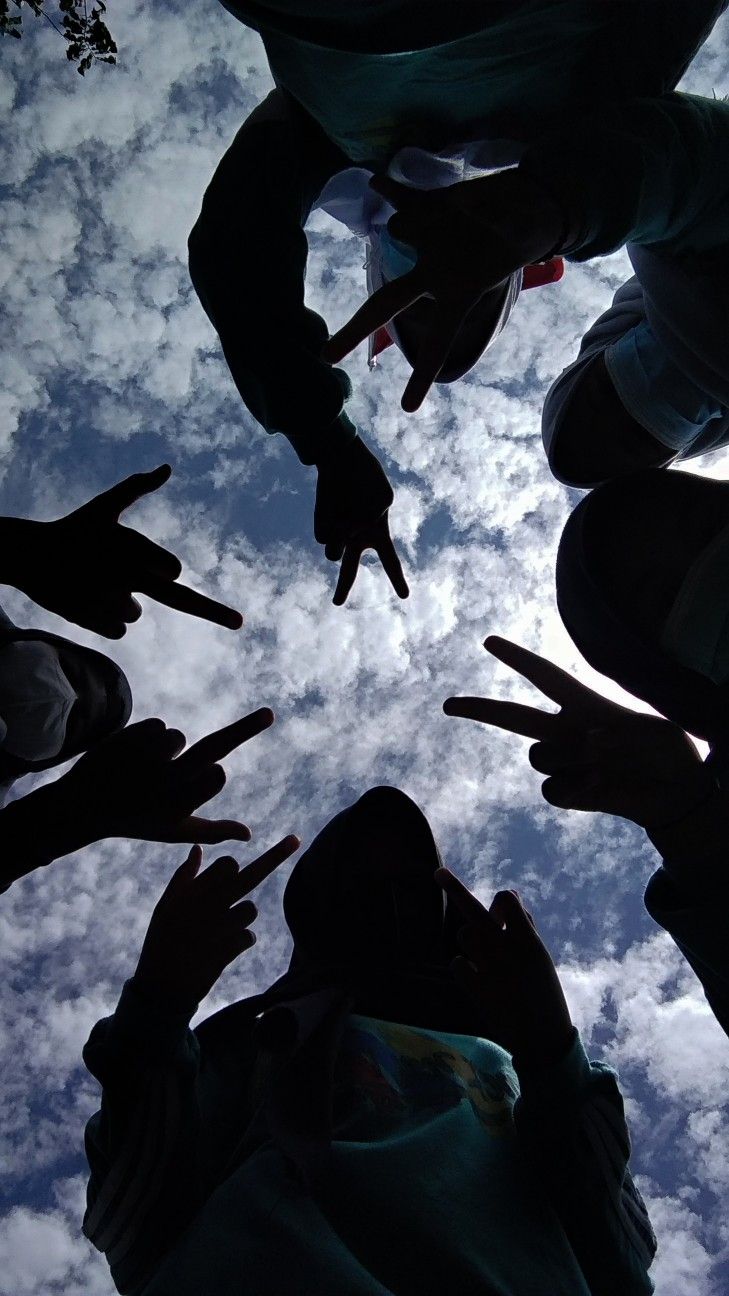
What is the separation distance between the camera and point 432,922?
7.32 feet

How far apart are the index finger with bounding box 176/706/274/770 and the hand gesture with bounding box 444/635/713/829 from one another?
63 centimetres

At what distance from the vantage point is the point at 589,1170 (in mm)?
1718

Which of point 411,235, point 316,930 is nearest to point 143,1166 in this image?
point 316,930

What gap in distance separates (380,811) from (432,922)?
347mm

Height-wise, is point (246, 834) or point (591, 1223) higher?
point (246, 834)

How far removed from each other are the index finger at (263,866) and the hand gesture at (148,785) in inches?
6.2

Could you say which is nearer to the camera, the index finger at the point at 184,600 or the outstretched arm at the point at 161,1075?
the outstretched arm at the point at 161,1075

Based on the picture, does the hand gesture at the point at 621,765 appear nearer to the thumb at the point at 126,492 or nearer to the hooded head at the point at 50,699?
the thumb at the point at 126,492

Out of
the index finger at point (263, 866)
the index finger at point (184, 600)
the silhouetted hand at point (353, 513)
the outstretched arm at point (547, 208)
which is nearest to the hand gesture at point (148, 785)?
the index finger at point (263, 866)

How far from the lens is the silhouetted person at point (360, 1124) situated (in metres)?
1.59

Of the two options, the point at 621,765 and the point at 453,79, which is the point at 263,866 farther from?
the point at 453,79

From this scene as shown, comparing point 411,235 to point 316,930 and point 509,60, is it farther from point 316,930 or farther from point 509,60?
point 316,930

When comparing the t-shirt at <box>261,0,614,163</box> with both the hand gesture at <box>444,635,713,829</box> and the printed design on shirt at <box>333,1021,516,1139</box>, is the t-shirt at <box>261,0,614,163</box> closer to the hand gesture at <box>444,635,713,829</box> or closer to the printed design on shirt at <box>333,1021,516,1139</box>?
the hand gesture at <box>444,635,713,829</box>

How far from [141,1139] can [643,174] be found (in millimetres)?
2321
